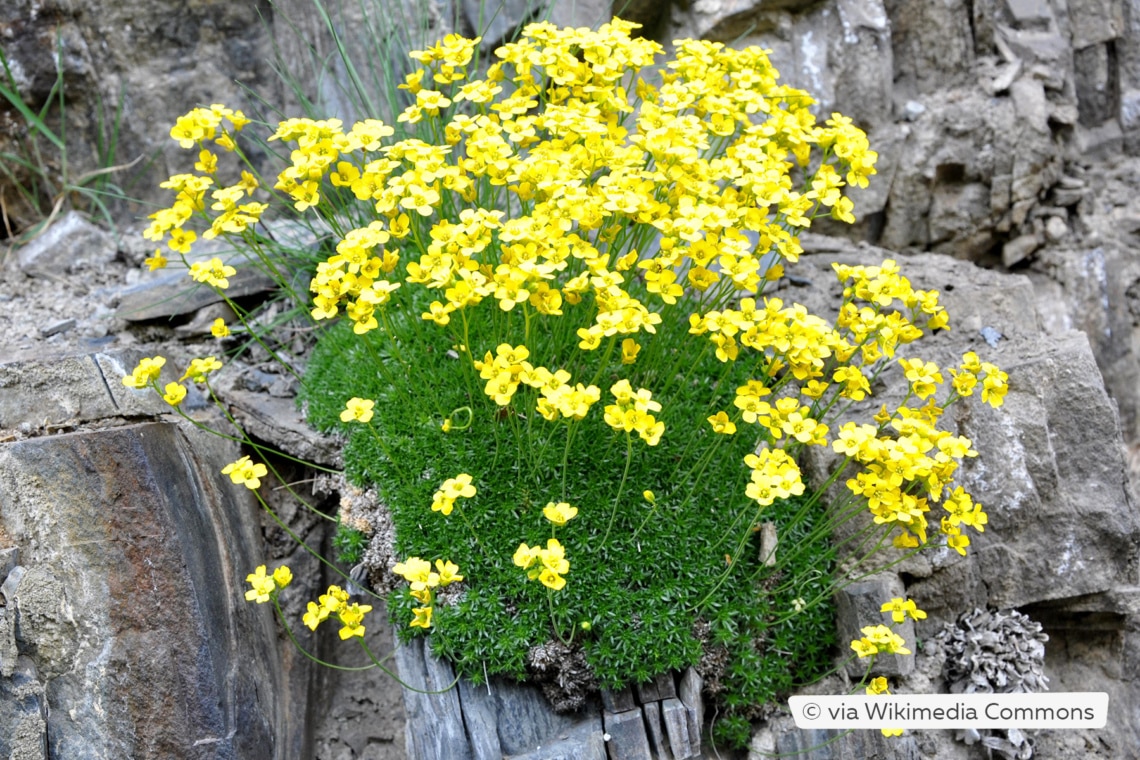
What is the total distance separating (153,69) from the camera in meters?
4.49

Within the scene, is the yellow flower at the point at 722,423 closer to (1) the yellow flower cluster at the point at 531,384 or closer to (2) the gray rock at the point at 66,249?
A: (1) the yellow flower cluster at the point at 531,384

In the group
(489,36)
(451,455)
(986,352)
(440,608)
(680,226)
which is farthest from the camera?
(489,36)

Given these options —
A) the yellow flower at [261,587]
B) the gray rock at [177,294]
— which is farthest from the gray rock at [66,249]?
the yellow flower at [261,587]

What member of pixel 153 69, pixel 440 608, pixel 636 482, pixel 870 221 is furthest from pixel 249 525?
pixel 870 221

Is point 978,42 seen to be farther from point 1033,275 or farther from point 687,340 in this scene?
point 687,340

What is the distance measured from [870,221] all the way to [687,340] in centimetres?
190

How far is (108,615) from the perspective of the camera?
256 cm

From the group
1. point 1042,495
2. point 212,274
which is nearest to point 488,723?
point 212,274

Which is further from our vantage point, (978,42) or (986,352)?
(978,42)

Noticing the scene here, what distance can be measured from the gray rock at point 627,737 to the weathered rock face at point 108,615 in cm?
106

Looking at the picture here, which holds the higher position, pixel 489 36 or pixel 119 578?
pixel 489 36

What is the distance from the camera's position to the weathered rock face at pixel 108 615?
2510 millimetres

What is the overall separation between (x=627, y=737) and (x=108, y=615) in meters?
1.51

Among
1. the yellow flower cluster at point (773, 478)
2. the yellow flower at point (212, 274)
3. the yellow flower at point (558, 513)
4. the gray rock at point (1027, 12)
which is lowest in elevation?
the yellow flower cluster at point (773, 478)
